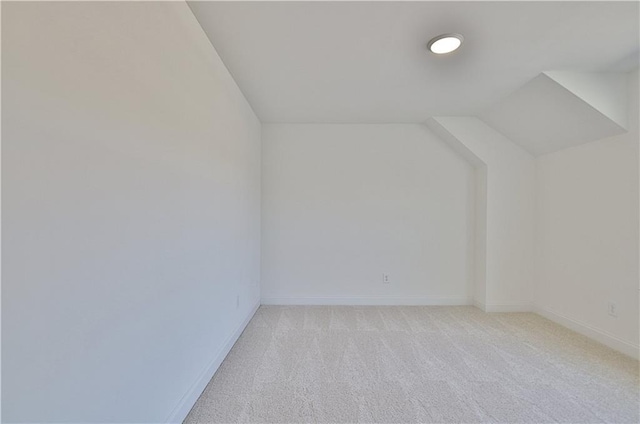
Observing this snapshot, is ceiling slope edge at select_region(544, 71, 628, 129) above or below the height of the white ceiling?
below

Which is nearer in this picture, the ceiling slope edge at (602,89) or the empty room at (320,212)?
the empty room at (320,212)

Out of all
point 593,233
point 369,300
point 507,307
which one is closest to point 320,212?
point 369,300

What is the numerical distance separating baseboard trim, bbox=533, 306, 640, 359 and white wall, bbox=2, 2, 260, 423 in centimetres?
343

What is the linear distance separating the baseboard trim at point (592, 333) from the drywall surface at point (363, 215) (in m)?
0.83

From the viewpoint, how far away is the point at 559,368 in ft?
7.22

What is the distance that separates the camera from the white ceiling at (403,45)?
1644 mm

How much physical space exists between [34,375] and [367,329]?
2.61 meters

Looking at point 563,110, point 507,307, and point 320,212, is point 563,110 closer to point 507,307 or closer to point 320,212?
point 507,307

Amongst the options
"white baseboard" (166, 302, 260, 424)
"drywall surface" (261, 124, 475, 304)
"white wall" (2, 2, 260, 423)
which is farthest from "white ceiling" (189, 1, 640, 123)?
"white baseboard" (166, 302, 260, 424)

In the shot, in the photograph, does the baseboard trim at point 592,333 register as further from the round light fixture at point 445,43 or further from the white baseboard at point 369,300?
the round light fixture at point 445,43

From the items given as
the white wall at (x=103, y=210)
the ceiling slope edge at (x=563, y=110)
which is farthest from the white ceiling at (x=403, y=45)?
the white wall at (x=103, y=210)

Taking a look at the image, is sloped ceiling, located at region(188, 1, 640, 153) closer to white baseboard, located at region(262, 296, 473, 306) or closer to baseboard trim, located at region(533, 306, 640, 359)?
baseboard trim, located at region(533, 306, 640, 359)

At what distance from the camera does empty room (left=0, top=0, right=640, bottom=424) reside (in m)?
0.87

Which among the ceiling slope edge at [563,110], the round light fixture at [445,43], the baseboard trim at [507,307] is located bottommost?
the baseboard trim at [507,307]
